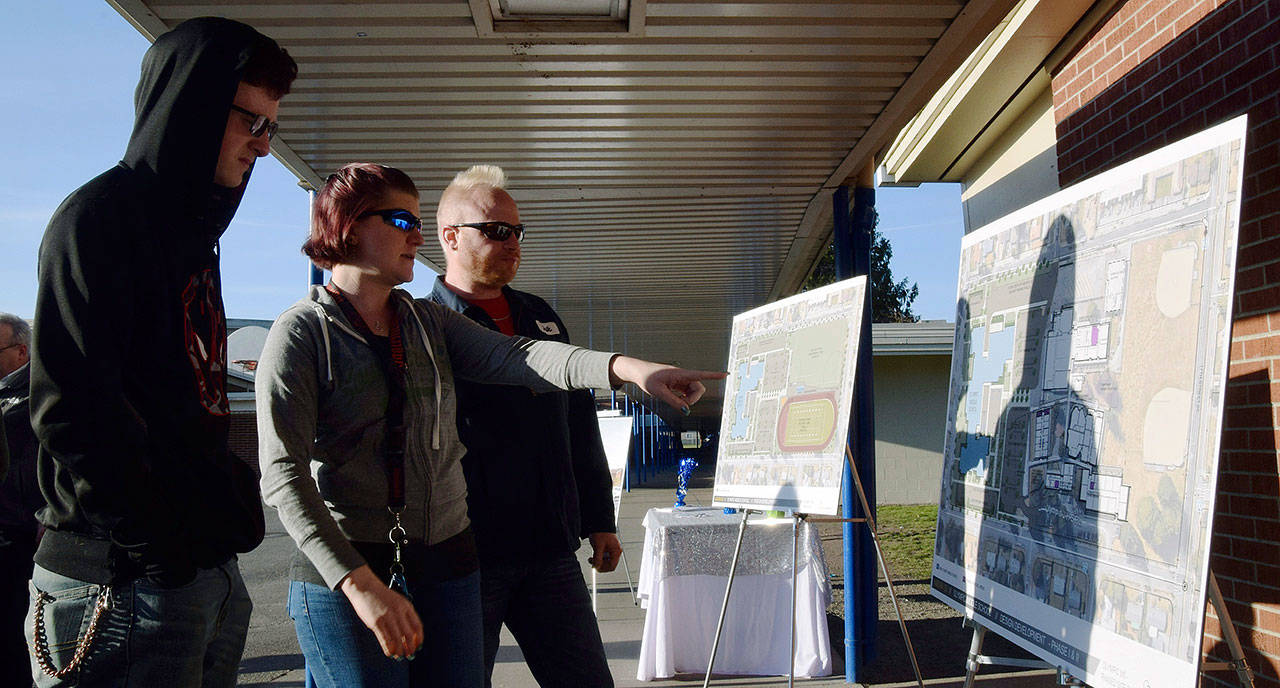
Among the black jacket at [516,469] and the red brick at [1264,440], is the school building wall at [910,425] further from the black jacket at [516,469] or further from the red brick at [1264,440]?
the black jacket at [516,469]

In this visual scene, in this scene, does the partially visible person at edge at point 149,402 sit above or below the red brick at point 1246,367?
below

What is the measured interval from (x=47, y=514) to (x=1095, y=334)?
6.96 ft

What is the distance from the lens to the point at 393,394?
1713mm

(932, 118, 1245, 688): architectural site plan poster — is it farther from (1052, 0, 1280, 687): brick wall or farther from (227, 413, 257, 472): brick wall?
(227, 413, 257, 472): brick wall

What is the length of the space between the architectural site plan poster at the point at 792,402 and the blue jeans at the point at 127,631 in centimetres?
223

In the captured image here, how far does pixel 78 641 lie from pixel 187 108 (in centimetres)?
82

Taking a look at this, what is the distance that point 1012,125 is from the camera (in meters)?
6.12

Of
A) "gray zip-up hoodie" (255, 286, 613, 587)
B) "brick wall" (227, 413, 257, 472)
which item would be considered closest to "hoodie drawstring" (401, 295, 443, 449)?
"gray zip-up hoodie" (255, 286, 613, 587)

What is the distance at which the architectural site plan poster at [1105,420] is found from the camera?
1.75 metres

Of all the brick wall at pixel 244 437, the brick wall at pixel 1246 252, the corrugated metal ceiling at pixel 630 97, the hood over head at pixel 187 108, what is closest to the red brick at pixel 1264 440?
the brick wall at pixel 1246 252

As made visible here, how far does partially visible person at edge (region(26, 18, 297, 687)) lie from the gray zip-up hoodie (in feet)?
0.29

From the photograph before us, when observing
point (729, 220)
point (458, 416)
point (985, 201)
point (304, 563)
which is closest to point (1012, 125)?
point (985, 201)

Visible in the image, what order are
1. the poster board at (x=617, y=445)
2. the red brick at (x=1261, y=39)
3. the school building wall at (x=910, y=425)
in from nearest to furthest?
the red brick at (x=1261, y=39) < the poster board at (x=617, y=445) < the school building wall at (x=910, y=425)

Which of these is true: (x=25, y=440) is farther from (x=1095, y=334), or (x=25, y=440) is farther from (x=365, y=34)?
(x=1095, y=334)
